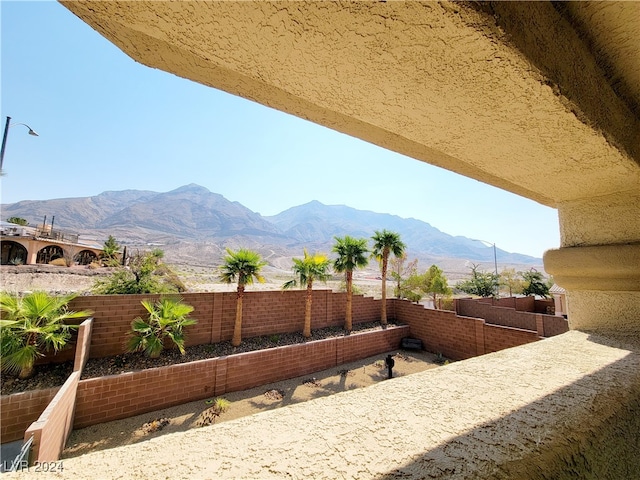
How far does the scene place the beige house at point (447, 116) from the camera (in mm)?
675

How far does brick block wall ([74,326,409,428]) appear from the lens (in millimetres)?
7113

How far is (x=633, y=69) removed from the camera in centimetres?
130

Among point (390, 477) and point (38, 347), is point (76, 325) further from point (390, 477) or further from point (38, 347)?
point (390, 477)

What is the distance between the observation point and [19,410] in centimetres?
615

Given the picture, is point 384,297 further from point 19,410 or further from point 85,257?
point 85,257

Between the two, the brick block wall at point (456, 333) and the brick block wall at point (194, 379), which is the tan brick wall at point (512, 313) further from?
the brick block wall at point (194, 379)

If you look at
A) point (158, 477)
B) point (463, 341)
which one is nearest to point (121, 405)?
point (158, 477)

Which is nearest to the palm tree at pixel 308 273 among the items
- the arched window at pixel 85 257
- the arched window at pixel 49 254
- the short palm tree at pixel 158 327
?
the short palm tree at pixel 158 327

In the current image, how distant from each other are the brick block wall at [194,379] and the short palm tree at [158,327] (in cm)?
86

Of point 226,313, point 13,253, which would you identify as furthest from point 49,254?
point 226,313

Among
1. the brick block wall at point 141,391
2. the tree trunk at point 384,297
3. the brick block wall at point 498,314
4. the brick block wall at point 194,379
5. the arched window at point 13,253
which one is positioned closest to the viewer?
the brick block wall at point 141,391

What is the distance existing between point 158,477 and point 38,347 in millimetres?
9978

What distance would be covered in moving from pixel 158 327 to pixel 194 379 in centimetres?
203

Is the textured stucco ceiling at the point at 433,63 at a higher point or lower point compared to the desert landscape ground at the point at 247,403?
higher
